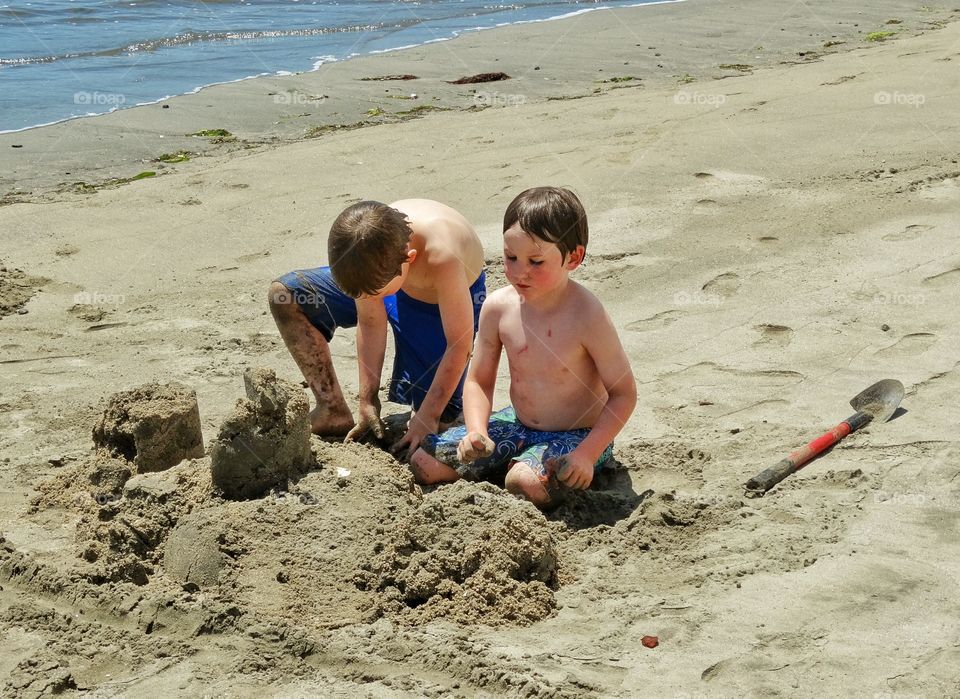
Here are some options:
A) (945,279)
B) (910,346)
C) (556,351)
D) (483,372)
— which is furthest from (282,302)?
(945,279)

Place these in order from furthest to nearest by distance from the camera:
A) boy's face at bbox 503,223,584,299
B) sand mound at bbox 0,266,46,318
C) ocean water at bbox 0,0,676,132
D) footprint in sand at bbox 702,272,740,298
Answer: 1. ocean water at bbox 0,0,676,132
2. sand mound at bbox 0,266,46,318
3. footprint in sand at bbox 702,272,740,298
4. boy's face at bbox 503,223,584,299

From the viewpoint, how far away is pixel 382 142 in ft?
24.8

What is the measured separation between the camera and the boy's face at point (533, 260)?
3.16 m

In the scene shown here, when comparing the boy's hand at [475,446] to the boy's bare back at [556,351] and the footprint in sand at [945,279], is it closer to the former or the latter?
the boy's bare back at [556,351]

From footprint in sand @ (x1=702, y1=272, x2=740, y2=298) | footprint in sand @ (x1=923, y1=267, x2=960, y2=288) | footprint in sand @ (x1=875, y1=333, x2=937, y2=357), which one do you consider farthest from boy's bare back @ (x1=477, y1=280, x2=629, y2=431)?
footprint in sand @ (x1=923, y1=267, x2=960, y2=288)

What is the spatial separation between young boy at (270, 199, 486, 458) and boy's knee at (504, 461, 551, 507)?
0.43 metres

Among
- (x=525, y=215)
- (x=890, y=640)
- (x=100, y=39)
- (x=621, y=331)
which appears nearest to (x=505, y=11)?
(x=100, y=39)

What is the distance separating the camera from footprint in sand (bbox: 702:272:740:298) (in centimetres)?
484

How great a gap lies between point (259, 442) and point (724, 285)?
260 centimetres

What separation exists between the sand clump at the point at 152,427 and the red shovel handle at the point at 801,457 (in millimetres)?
1776

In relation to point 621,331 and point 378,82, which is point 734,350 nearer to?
point 621,331

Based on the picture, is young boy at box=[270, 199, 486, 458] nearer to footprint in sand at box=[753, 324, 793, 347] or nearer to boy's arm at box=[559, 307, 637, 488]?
boy's arm at box=[559, 307, 637, 488]

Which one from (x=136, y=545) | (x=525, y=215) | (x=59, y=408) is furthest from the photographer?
(x=59, y=408)

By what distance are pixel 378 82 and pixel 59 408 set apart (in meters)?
6.55
